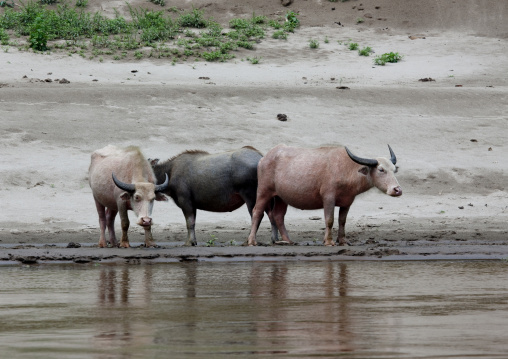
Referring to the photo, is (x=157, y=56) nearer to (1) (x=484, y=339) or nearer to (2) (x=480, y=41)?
(2) (x=480, y=41)

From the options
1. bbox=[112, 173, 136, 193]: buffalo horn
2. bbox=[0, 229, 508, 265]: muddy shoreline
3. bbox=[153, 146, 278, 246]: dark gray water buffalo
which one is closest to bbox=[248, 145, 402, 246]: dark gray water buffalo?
bbox=[153, 146, 278, 246]: dark gray water buffalo

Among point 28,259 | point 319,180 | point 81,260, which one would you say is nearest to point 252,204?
point 319,180

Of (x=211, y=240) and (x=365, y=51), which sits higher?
(x=365, y=51)

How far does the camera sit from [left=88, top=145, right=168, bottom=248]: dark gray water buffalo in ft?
42.7

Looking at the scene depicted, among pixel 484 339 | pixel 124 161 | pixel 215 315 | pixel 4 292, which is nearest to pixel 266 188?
pixel 124 161

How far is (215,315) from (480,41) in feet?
79.6

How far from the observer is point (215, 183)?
1408cm

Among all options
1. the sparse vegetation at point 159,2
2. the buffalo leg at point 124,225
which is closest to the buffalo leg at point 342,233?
the buffalo leg at point 124,225

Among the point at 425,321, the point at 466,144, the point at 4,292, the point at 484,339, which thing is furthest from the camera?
the point at 466,144

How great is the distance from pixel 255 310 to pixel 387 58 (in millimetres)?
20467

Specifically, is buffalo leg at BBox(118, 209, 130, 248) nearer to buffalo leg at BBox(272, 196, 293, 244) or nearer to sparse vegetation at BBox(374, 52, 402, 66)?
buffalo leg at BBox(272, 196, 293, 244)

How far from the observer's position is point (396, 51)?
1128 inches

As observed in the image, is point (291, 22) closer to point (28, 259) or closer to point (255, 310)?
point (28, 259)

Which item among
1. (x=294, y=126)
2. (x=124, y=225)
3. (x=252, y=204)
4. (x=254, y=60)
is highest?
(x=254, y=60)
